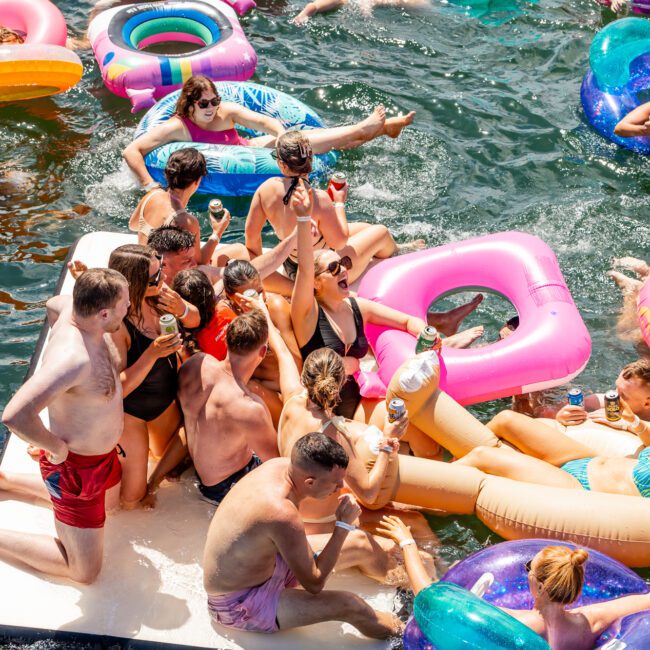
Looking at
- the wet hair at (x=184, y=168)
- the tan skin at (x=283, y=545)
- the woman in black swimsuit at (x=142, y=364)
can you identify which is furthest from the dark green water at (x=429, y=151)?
the tan skin at (x=283, y=545)

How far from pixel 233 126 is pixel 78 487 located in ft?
15.0

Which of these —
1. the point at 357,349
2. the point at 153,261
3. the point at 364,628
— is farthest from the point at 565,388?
the point at 153,261

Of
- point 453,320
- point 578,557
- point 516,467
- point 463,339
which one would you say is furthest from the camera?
point 453,320

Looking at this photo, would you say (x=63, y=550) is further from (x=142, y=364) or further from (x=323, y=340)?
(x=323, y=340)

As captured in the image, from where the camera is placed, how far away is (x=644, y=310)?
640cm

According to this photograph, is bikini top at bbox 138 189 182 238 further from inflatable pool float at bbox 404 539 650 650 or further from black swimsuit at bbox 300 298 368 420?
inflatable pool float at bbox 404 539 650 650

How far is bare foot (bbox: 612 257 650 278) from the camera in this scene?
726 cm

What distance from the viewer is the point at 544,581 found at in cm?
386

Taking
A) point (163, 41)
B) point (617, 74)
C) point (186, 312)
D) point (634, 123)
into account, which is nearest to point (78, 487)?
point (186, 312)

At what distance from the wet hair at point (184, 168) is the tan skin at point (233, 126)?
165cm

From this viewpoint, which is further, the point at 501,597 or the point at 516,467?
the point at 516,467

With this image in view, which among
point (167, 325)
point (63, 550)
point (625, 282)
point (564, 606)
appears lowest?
point (625, 282)

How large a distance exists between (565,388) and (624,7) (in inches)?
253

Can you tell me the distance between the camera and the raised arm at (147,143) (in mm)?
7680
